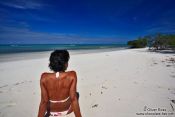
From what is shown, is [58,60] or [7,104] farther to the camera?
[7,104]

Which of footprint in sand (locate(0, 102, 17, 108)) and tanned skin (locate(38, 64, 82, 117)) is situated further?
footprint in sand (locate(0, 102, 17, 108))

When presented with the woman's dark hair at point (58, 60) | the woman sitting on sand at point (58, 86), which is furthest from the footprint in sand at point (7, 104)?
the woman's dark hair at point (58, 60)

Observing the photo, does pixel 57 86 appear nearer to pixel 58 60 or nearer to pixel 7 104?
pixel 58 60

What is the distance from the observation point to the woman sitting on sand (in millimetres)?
1747

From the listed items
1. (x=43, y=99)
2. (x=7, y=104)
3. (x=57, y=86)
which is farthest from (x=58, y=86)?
(x=7, y=104)

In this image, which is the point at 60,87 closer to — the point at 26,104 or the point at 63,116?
the point at 63,116

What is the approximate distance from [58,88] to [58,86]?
0.04m

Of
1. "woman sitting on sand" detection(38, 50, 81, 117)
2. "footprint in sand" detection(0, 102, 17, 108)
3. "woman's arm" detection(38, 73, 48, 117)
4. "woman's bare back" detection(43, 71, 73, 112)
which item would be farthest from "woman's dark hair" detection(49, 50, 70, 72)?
"footprint in sand" detection(0, 102, 17, 108)

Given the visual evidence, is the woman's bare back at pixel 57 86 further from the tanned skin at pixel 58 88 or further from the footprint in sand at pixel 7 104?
the footprint in sand at pixel 7 104

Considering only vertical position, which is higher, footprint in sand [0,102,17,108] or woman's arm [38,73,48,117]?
woman's arm [38,73,48,117]

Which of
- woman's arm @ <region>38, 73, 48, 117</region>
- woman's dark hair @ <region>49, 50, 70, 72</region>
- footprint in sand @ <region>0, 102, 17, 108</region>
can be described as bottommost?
footprint in sand @ <region>0, 102, 17, 108</region>

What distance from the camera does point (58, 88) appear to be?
180 centimetres

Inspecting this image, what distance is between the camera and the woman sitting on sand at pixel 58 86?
1.75m

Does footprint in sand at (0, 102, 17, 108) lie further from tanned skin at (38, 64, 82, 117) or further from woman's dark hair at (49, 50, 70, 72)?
woman's dark hair at (49, 50, 70, 72)
